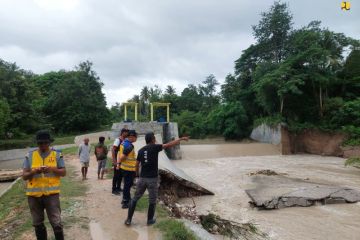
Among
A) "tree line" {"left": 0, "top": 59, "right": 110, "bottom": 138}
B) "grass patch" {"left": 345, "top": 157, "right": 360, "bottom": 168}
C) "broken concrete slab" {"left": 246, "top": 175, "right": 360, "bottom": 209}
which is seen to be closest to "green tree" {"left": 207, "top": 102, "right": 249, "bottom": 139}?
"tree line" {"left": 0, "top": 59, "right": 110, "bottom": 138}

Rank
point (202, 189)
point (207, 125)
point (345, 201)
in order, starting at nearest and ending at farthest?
point (345, 201), point (202, 189), point (207, 125)

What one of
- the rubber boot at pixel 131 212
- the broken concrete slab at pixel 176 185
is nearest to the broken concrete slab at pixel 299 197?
the broken concrete slab at pixel 176 185

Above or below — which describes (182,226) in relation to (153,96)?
below

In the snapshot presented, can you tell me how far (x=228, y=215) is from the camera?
37.4 feet

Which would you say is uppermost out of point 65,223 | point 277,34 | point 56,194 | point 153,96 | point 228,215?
point 277,34

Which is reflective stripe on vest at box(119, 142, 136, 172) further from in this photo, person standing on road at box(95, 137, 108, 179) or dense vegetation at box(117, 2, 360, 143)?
dense vegetation at box(117, 2, 360, 143)

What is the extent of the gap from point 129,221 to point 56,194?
2229 mm

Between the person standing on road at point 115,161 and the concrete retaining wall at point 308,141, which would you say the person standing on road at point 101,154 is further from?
the concrete retaining wall at point 308,141

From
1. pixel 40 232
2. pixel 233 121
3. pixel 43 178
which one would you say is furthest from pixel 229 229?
pixel 233 121

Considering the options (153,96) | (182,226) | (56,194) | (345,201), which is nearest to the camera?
(56,194)

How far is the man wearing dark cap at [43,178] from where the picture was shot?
4984 millimetres

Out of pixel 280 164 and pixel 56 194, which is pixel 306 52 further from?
pixel 56 194

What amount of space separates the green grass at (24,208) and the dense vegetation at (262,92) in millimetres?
21316

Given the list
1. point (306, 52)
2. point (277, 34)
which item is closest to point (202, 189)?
point (306, 52)
